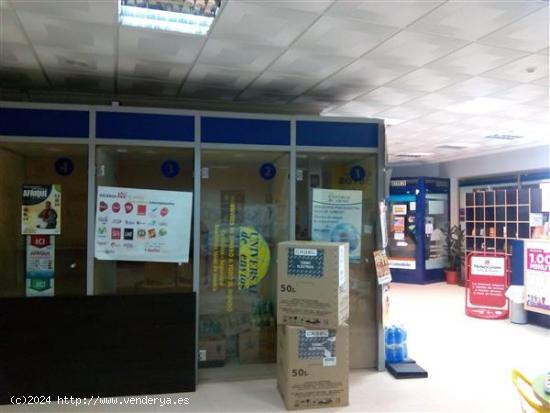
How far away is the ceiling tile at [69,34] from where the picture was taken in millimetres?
2836

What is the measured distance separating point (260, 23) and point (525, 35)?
1855mm

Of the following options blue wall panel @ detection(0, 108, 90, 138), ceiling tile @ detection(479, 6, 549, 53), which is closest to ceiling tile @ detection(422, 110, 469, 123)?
ceiling tile @ detection(479, 6, 549, 53)

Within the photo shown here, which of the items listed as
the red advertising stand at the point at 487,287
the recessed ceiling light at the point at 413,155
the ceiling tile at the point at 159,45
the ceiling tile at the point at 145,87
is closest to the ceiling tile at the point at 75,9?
the ceiling tile at the point at 159,45

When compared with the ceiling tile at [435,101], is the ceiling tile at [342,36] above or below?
below

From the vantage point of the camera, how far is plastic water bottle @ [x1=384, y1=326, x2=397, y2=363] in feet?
14.2

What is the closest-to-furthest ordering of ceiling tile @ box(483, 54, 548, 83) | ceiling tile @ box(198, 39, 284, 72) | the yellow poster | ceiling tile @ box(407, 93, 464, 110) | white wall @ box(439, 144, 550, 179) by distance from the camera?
1. ceiling tile @ box(198, 39, 284, 72)
2. ceiling tile @ box(483, 54, 548, 83)
3. the yellow poster
4. ceiling tile @ box(407, 93, 464, 110)
5. white wall @ box(439, 144, 550, 179)

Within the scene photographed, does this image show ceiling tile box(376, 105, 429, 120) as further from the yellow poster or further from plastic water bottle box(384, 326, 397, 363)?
plastic water bottle box(384, 326, 397, 363)

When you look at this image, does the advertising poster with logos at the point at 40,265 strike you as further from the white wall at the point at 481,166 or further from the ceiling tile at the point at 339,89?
the white wall at the point at 481,166

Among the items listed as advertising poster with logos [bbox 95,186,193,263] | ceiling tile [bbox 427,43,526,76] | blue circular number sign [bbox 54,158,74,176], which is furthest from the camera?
blue circular number sign [bbox 54,158,74,176]

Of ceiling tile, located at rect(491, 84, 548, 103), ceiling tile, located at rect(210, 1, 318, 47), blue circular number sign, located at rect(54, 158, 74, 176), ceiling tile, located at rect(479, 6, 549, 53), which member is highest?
ceiling tile, located at rect(491, 84, 548, 103)

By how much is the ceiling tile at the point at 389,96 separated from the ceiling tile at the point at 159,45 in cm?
195

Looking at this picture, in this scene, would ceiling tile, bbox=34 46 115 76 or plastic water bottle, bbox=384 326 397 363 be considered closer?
ceiling tile, bbox=34 46 115 76

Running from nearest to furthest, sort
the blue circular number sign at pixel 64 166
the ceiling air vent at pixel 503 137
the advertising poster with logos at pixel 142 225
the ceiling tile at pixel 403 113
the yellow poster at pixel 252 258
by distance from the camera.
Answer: the advertising poster with logos at pixel 142 225 → the blue circular number sign at pixel 64 166 → the yellow poster at pixel 252 258 → the ceiling tile at pixel 403 113 → the ceiling air vent at pixel 503 137

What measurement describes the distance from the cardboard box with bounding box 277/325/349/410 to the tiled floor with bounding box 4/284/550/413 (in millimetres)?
146
